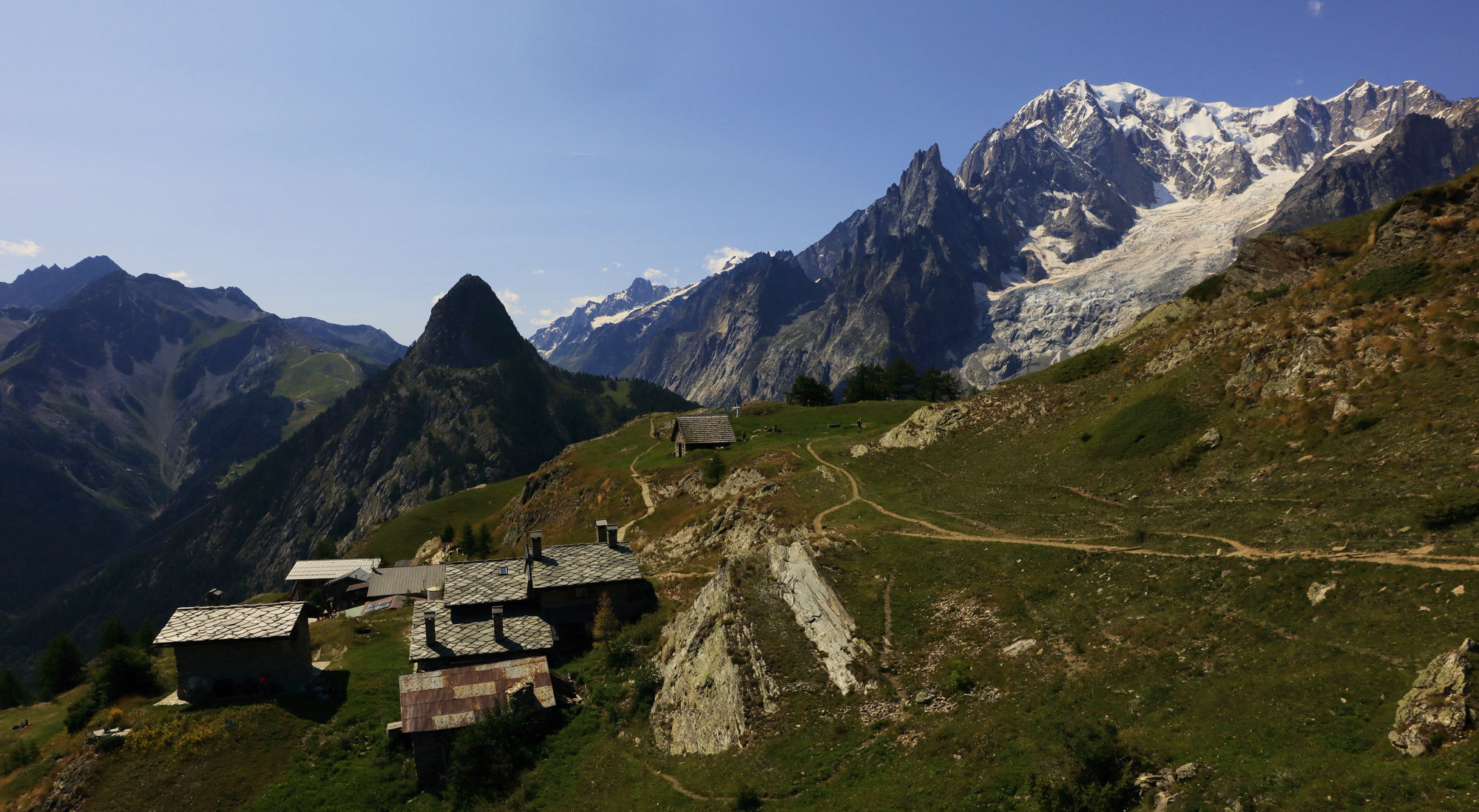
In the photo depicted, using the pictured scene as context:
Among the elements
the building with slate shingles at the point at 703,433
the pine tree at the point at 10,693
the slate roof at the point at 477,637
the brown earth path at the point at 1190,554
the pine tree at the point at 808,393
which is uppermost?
the pine tree at the point at 808,393

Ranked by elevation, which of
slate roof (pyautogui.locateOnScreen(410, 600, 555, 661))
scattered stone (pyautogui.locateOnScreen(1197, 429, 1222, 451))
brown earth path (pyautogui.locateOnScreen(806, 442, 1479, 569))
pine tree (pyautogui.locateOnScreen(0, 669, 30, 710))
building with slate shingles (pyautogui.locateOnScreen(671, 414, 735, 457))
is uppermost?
building with slate shingles (pyautogui.locateOnScreen(671, 414, 735, 457))

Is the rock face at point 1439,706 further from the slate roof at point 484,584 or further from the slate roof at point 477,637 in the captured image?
the slate roof at point 484,584

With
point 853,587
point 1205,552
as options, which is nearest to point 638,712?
point 853,587

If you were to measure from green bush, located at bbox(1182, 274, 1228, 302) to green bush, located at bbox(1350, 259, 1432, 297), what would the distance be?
1167 inches

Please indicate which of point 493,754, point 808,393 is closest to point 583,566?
point 493,754

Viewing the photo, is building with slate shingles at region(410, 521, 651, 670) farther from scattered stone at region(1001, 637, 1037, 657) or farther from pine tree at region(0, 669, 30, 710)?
pine tree at region(0, 669, 30, 710)

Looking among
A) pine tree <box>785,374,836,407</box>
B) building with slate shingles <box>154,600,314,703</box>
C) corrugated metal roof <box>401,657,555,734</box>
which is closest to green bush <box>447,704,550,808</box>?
corrugated metal roof <box>401,657,555,734</box>

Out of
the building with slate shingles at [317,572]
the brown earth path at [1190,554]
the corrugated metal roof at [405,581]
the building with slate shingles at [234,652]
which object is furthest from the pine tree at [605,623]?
the building with slate shingles at [317,572]

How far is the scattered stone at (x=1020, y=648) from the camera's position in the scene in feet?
99.6

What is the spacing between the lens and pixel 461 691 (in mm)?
40062

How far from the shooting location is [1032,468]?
5703 centimetres

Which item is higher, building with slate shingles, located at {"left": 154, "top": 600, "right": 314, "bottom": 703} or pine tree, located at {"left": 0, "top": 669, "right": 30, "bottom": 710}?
building with slate shingles, located at {"left": 154, "top": 600, "right": 314, "bottom": 703}

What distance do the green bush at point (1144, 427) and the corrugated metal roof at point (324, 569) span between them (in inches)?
4136

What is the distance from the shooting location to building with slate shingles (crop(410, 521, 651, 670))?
47.2m
